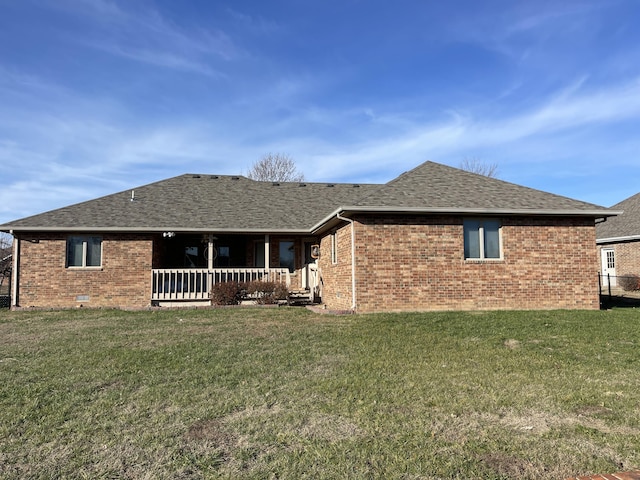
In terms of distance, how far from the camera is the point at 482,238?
1238 cm

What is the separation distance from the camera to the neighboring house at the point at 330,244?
12.0m

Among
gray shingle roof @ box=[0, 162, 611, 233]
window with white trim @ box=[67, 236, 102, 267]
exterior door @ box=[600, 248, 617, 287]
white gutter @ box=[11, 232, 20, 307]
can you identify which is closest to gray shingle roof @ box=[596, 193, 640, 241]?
exterior door @ box=[600, 248, 617, 287]

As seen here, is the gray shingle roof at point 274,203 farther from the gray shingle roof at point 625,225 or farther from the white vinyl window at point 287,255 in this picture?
the gray shingle roof at point 625,225

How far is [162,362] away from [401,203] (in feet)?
24.0

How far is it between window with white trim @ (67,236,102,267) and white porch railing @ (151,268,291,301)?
6.39 ft

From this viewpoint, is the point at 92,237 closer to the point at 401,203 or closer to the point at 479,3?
the point at 401,203

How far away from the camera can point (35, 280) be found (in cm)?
1489

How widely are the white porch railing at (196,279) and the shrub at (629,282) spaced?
16.3 m

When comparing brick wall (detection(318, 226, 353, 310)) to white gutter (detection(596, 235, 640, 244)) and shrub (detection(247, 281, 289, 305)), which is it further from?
white gutter (detection(596, 235, 640, 244))

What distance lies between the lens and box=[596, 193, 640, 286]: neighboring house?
21812mm

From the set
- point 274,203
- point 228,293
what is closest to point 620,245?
point 274,203

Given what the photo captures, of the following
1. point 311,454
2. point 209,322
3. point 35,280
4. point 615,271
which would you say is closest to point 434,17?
point 209,322

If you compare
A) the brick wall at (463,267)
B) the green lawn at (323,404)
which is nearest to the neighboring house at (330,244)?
the brick wall at (463,267)

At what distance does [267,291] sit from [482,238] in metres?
6.48
